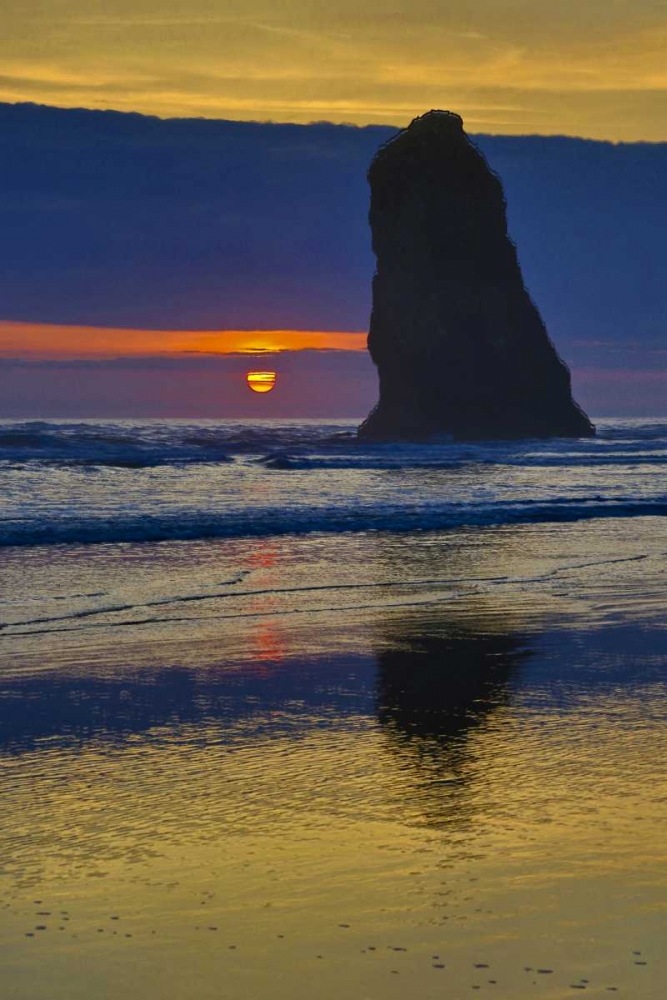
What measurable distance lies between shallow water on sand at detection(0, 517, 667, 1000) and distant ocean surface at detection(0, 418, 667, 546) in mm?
8430

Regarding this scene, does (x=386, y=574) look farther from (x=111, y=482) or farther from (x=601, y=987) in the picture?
(x=111, y=482)

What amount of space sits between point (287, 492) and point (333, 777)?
2174 cm

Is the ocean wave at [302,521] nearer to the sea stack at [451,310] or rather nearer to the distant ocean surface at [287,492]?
the distant ocean surface at [287,492]

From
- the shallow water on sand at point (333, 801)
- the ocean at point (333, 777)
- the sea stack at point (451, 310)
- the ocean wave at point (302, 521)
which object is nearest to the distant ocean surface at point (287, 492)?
the ocean wave at point (302, 521)

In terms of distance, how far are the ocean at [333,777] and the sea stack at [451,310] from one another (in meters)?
76.3

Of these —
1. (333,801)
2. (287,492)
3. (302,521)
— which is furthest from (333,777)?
(287,492)

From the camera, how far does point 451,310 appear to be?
93.6 m

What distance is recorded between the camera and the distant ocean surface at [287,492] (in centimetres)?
1992

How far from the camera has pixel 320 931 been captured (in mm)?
3910

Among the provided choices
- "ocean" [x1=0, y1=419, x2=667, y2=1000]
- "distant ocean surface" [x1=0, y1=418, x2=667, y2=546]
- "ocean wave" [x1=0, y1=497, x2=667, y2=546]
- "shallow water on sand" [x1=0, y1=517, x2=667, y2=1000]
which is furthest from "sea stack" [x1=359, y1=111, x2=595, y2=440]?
"shallow water on sand" [x1=0, y1=517, x2=667, y2=1000]

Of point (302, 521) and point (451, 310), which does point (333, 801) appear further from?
point (451, 310)

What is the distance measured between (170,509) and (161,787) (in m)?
17.0

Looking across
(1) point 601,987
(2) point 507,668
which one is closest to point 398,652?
(2) point 507,668

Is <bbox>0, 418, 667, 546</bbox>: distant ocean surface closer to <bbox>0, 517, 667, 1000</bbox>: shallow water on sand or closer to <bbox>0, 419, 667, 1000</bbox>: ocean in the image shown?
<bbox>0, 419, 667, 1000</bbox>: ocean
